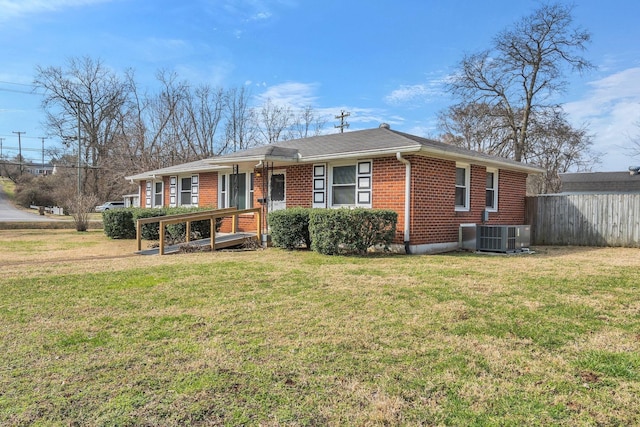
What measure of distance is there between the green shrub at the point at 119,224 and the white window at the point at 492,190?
13.1 metres

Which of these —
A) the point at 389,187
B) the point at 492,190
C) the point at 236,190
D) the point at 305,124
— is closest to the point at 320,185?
the point at 389,187

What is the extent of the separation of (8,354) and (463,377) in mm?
3722

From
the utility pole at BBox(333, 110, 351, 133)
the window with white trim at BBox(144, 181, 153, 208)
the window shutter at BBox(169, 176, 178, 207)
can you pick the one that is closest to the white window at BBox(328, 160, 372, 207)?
the window shutter at BBox(169, 176, 178, 207)

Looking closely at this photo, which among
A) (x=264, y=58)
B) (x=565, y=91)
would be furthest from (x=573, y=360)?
(x=565, y=91)

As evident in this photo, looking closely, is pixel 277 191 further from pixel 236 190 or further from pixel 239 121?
pixel 239 121

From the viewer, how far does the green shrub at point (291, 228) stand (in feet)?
35.7

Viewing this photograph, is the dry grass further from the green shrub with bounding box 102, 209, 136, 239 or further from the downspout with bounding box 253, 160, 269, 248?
the green shrub with bounding box 102, 209, 136, 239

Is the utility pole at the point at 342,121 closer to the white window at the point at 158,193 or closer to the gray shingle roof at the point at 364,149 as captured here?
the white window at the point at 158,193

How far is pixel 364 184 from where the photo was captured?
11.5 m

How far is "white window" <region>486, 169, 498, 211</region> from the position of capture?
1350 cm

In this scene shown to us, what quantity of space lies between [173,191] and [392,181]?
11468mm

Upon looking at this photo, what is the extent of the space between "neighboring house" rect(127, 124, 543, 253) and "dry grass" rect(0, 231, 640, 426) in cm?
412

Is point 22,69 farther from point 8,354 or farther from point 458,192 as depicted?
point 8,354

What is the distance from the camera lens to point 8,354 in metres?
3.54
